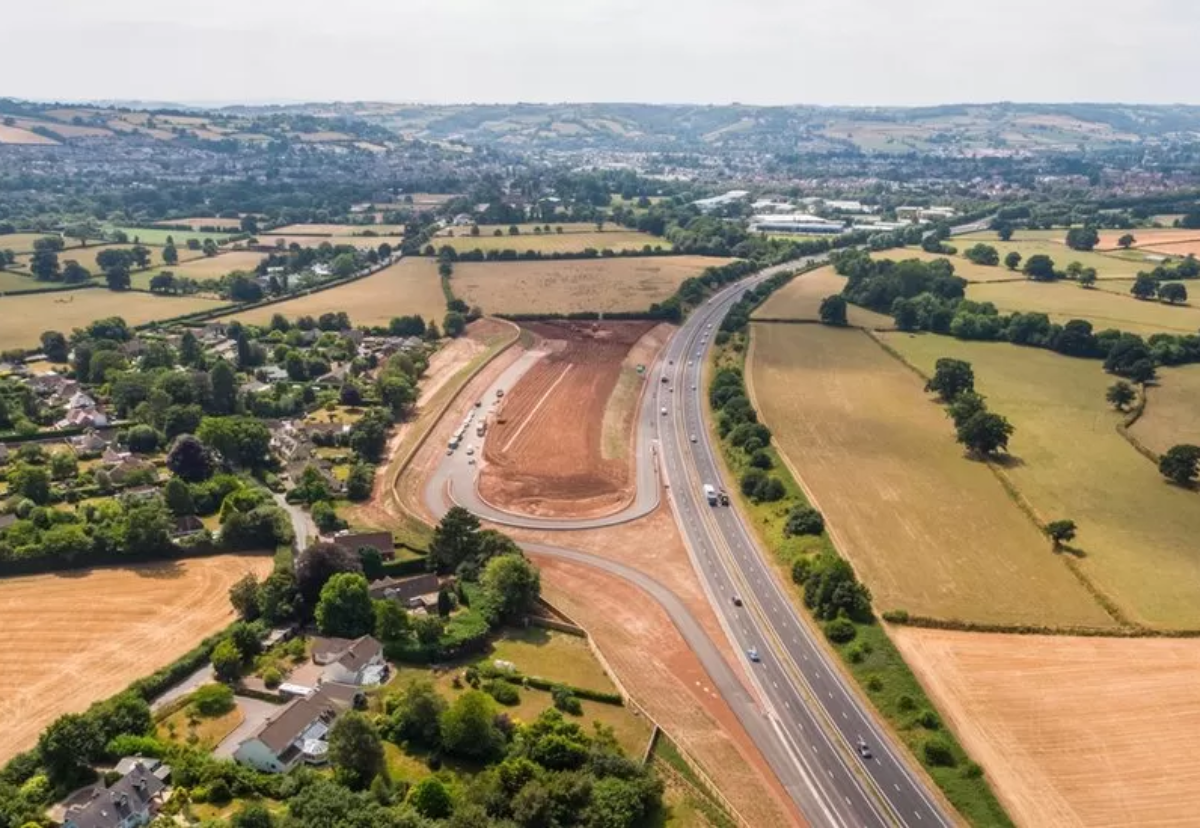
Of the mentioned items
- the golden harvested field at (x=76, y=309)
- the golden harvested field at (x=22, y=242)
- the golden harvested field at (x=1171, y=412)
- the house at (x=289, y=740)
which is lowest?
the house at (x=289, y=740)

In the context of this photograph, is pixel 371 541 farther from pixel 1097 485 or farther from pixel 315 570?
pixel 1097 485

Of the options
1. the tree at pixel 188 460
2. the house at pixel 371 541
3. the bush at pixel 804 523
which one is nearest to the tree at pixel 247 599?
the house at pixel 371 541

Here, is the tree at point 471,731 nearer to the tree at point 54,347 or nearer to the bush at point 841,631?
the bush at point 841,631

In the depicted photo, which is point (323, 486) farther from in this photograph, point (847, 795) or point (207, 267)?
point (207, 267)

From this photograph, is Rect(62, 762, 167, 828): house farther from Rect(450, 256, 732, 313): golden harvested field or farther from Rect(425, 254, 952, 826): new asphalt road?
Rect(450, 256, 732, 313): golden harvested field

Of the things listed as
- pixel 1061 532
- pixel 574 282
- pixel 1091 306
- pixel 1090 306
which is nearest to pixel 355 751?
pixel 1061 532

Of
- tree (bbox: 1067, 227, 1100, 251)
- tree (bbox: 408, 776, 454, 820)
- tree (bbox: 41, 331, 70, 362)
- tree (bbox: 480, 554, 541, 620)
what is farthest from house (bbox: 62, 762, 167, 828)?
tree (bbox: 1067, 227, 1100, 251)
